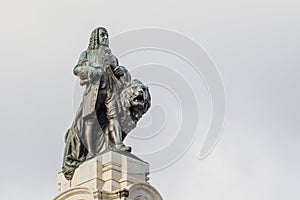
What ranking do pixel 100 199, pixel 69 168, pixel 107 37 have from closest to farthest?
pixel 100 199 < pixel 69 168 < pixel 107 37

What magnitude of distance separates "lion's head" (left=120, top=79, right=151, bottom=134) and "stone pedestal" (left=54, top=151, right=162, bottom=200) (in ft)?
4.42

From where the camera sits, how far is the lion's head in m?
24.5

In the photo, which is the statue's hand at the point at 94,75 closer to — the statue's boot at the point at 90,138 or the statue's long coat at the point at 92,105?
the statue's long coat at the point at 92,105

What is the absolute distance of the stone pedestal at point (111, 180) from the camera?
2252 centimetres

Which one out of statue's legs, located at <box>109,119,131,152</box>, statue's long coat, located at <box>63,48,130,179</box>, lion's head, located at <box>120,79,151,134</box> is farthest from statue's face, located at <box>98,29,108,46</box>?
statue's legs, located at <box>109,119,131,152</box>

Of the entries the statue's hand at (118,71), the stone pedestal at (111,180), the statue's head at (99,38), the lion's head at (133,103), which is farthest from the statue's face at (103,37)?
the stone pedestal at (111,180)

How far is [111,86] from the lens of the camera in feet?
82.2

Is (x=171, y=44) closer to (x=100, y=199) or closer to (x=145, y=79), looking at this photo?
(x=145, y=79)

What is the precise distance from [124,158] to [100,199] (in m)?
1.69

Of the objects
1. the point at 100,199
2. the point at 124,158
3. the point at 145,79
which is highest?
the point at 145,79

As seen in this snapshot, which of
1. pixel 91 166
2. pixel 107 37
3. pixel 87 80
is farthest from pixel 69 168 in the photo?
pixel 107 37

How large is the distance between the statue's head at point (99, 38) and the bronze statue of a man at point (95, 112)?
0.31 m

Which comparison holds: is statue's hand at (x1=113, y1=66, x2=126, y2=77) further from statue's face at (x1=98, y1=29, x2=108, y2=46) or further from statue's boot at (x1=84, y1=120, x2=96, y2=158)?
statue's boot at (x1=84, y1=120, x2=96, y2=158)

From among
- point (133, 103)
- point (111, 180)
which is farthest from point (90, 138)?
point (111, 180)
